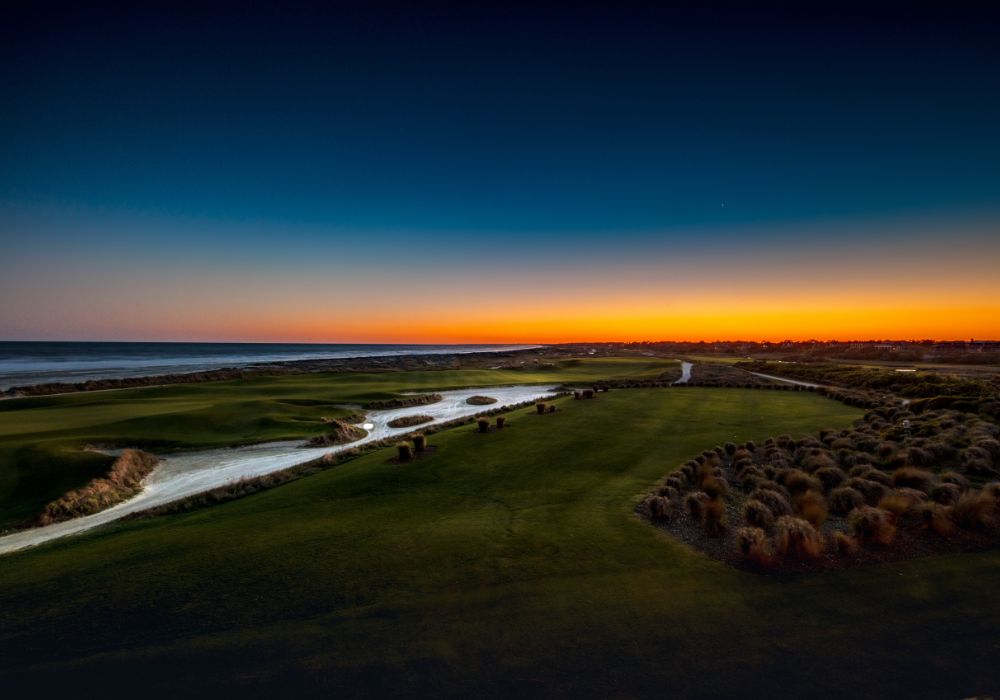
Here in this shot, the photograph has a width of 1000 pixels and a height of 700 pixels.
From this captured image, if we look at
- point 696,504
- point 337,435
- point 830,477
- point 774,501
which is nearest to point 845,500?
point 774,501

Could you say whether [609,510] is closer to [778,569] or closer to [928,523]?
[778,569]

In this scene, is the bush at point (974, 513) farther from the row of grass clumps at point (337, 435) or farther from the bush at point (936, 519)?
the row of grass clumps at point (337, 435)

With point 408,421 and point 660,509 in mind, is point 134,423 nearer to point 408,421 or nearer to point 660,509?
point 408,421

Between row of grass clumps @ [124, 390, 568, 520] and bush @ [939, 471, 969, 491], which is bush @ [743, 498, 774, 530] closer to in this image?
bush @ [939, 471, 969, 491]

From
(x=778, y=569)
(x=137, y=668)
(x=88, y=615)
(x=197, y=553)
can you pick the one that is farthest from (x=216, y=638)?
(x=778, y=569)

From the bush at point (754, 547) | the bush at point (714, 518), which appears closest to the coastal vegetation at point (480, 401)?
the bush at point (714, 518)

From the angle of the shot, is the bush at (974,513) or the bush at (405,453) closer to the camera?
the bush at (974,513)

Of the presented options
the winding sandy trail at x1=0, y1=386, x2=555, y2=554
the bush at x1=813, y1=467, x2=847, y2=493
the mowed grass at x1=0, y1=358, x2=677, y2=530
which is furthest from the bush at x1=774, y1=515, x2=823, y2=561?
the mowed grass at x1=0, y1=358, x2=677, y2=530
